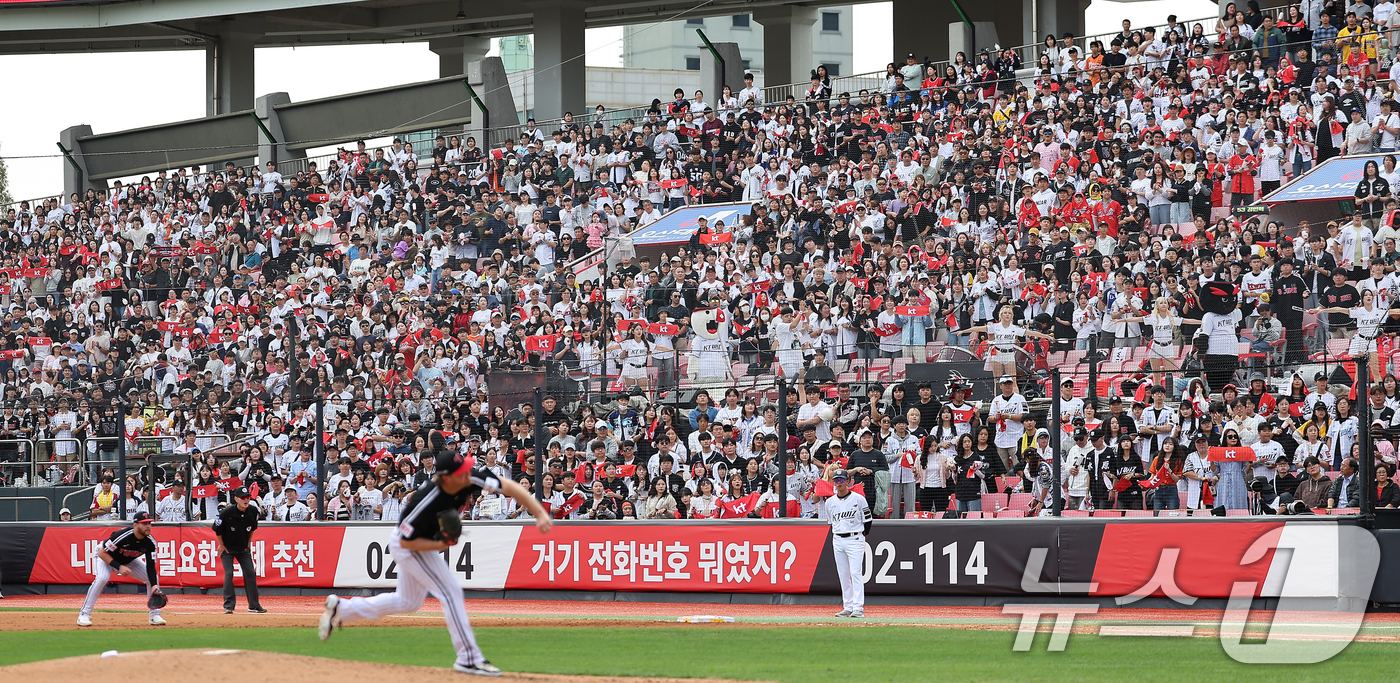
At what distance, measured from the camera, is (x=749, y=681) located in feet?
34.4

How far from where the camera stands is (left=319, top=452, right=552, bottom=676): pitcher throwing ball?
9.79 meters

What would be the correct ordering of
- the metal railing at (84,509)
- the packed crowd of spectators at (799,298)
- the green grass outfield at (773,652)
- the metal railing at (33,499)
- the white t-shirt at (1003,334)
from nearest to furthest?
the green grass outfield at (773,652) → the packed crowd of spectators at (799,298) → the white t-shirt at (1003,334) → the metal railing at (84,509) → the metal railing at (33,499)

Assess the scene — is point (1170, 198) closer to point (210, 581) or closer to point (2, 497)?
point (210, 581)

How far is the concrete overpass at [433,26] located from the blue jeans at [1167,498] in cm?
2131

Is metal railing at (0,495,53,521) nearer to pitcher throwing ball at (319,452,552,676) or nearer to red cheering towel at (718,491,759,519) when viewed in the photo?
red cheering towel at (718,491,759,519)

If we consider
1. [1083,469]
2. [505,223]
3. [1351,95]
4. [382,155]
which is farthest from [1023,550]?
[382,155]

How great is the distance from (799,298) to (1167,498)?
809 cm

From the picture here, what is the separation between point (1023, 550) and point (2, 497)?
17243 mm

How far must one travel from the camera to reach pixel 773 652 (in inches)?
500

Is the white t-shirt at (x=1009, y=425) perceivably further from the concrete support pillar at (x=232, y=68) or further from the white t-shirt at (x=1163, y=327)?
the concrete support pillar at (x=232, y=68)

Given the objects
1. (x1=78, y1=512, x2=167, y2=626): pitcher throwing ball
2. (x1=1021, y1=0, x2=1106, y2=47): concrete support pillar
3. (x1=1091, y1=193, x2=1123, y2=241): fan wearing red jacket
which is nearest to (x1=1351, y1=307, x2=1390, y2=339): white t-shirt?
(x1=1091, y1=193, x2=1123, y2=241): fan wearing red jacket

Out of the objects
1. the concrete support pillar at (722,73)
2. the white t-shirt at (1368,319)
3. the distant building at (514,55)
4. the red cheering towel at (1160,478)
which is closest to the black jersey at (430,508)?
the red cheering towel at (1160,478)

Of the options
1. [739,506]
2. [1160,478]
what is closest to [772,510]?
[739,506]

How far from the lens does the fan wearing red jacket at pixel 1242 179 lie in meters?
22.2
